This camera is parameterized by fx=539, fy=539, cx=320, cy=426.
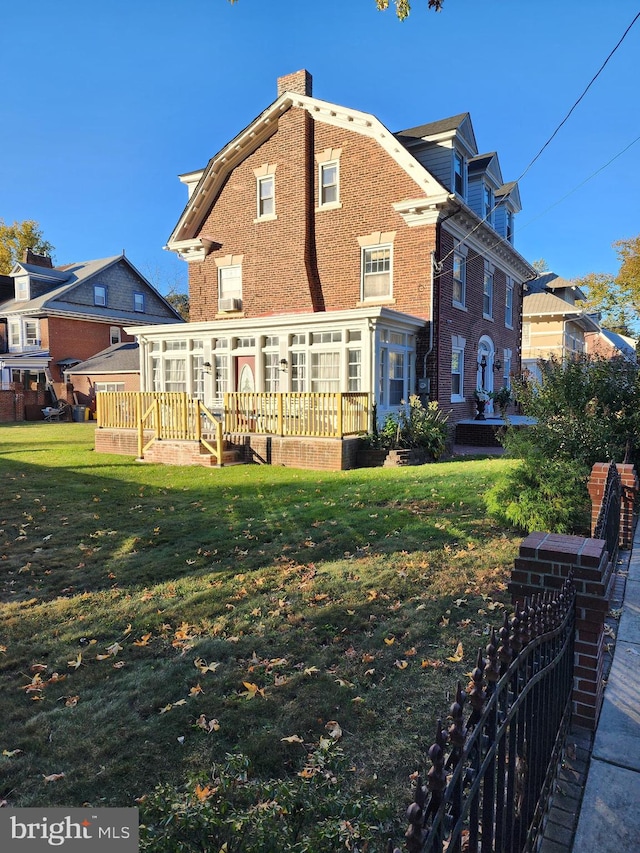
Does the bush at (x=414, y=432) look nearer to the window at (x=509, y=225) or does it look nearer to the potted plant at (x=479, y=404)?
the potted plant at (x=479, y=404)

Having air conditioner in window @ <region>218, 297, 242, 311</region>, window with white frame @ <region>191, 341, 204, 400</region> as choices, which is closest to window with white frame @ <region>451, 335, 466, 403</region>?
air conditioner in window @ <region>218, 297, 242, 311</region>

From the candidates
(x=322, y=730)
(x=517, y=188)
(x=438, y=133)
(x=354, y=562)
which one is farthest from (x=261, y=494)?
(x=517, y=188)

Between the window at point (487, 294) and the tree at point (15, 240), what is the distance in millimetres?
42791

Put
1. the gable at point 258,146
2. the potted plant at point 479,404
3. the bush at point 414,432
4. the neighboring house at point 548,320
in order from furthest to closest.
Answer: the neighboring house at point 548,320 → the potted plant at point 479,404 → the gable at point 258,146 → the bush at point 414,432

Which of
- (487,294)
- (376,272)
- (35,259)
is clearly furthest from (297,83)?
(35,259)

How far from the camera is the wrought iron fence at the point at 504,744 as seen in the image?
139cm

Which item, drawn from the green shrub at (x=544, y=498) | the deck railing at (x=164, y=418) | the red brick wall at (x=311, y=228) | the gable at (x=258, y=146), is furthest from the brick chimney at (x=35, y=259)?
the green shrub at (x=544, y=498)

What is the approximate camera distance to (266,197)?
1914 cm

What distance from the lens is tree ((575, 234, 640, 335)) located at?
38625 millimetres

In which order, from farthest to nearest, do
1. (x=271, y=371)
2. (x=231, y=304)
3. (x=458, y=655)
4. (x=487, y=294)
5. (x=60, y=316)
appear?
(x=60, y=316), (x=487, y=294), (x=231, y=304), (x=271, y=371), (x=458, y=655)

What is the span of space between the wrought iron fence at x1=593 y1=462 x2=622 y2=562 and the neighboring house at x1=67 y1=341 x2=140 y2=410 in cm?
2773

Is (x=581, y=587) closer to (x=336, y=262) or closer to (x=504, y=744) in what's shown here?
(x=504, y=744)

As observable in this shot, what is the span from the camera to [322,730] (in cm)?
312

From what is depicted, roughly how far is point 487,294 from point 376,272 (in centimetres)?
565
